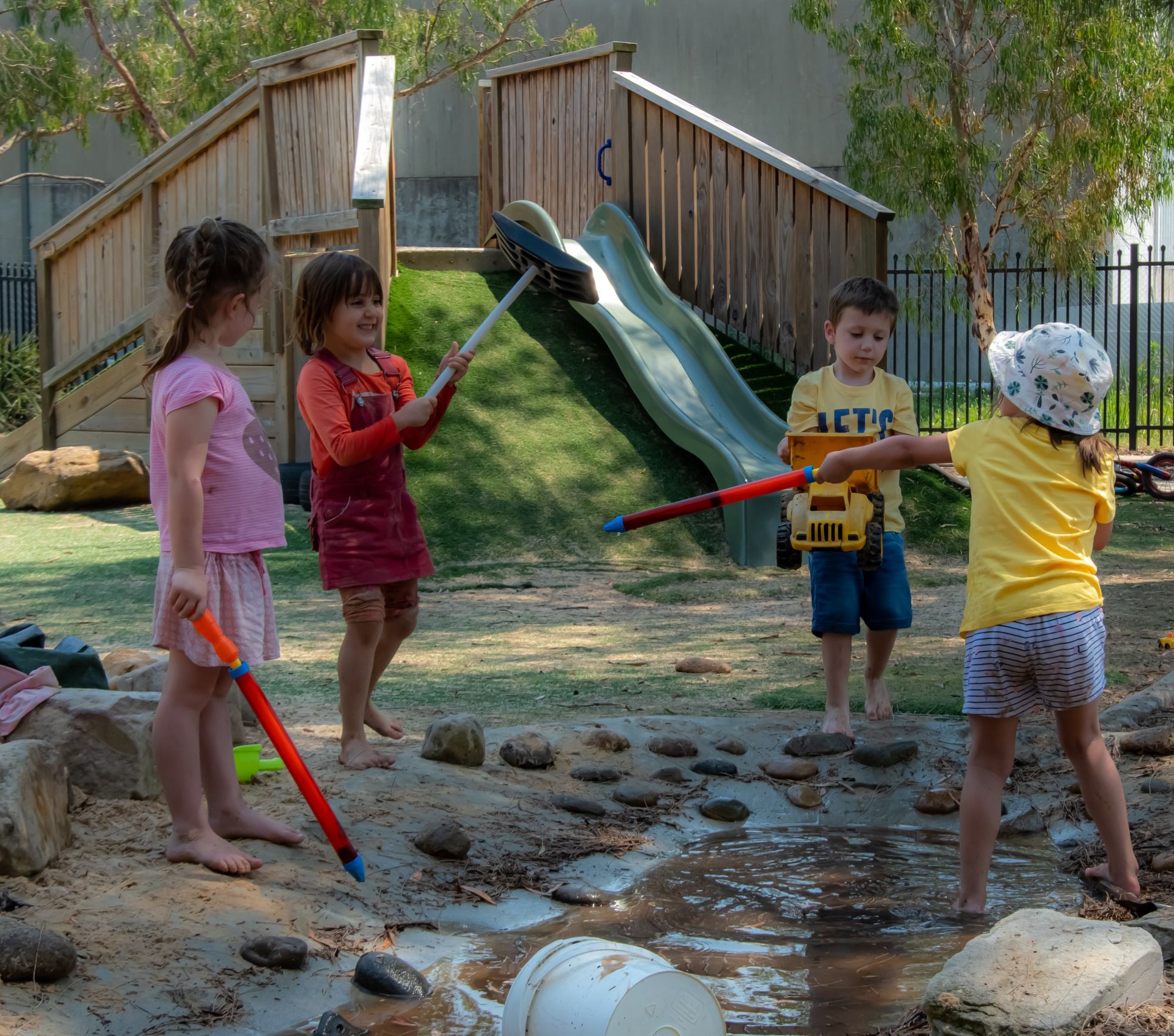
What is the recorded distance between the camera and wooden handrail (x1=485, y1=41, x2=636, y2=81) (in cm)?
1159

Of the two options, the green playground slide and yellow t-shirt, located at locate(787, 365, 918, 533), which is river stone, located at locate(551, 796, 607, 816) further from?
the green playground slide

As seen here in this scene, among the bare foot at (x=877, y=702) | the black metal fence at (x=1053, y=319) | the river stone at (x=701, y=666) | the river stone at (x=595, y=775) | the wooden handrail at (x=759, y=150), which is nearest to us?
the river stone at (x=595, y=775)

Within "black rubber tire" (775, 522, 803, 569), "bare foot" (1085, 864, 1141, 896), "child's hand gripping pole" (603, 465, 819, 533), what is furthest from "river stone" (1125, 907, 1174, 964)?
"black rubber tire" (775, 522, 803, 569)

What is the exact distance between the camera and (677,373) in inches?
394

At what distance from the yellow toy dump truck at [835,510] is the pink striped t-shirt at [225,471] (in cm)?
170

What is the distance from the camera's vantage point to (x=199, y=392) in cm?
312

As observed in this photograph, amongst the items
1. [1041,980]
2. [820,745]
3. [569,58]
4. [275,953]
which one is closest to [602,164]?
[569,58]

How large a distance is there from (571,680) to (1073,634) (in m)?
2.66

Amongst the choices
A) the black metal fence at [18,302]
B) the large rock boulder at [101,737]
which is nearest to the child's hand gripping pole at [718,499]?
the large rock boulder at [101,737]

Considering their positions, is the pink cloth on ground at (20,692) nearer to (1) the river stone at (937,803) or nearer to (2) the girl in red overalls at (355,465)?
(2) the girl in red overalls at (355,465)

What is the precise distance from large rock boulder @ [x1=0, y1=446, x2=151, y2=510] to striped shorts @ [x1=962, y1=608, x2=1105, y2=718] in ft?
28.2

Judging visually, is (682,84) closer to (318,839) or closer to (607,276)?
(607,276)

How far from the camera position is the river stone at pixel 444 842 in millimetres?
3506

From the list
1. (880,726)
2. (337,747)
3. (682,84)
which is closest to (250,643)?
(337,747)
